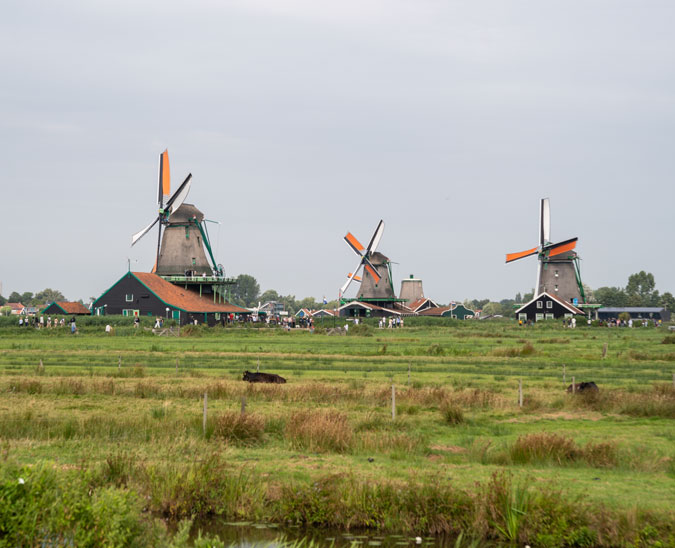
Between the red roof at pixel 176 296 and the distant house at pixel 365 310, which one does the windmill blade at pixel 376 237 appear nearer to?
the distant house at pixel 365 310

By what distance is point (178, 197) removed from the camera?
316ft

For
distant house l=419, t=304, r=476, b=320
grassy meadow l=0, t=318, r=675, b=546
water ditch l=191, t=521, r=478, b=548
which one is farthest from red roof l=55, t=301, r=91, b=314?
water ditch l=191, t=521, r=478, b=548

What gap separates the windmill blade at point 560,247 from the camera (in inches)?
4377

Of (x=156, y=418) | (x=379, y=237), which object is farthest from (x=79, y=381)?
(x=379, y=237)

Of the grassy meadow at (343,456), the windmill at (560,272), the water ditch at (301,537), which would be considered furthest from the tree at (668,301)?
the water ditch at (301,537)

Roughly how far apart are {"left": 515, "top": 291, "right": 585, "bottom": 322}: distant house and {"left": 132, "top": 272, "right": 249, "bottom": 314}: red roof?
44671 mm

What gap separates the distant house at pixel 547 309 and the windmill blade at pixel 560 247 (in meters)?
7.45

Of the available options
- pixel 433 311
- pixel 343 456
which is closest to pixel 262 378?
pixel 343 456

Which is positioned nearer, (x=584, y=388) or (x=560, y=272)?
(x=584, y=388)

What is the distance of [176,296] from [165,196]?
17.8 meters

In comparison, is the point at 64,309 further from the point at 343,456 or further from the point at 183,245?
the point at 343,456

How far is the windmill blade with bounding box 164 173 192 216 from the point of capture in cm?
→ 9531

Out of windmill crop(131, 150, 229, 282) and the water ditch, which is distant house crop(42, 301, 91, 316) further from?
the water ditch

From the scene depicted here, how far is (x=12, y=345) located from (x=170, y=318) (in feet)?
93.6
